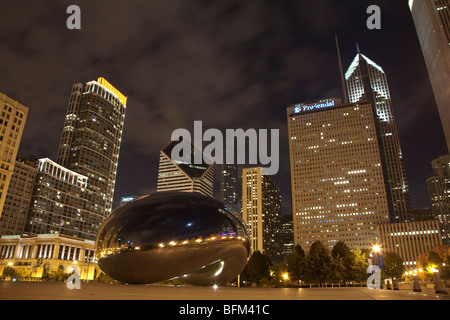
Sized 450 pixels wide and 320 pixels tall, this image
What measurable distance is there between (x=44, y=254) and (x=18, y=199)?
46025 millimetres

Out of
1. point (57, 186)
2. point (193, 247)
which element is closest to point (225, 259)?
point (193, 247)

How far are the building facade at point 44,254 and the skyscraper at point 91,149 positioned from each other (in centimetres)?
5975

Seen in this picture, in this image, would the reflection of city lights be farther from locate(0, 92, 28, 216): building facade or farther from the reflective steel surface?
locate(0, 92, 28, 216): building facade

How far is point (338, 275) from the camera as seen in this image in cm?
5822

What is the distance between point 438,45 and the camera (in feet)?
333

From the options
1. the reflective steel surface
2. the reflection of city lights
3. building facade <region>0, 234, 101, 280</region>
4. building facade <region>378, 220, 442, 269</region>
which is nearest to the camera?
the reflective steel surface

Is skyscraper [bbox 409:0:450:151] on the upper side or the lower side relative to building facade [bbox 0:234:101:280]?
upper

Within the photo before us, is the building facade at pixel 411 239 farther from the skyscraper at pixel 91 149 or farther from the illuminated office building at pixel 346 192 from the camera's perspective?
the skyscraper at pixel 91 149

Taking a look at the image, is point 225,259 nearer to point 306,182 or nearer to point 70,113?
point 306,182

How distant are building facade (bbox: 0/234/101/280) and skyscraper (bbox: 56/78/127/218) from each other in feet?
196

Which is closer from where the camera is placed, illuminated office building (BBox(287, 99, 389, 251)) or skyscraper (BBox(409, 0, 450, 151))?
skyscraper (BBox(409, 0, 450, 151))

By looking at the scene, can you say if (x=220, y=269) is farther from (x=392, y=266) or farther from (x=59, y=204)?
(x=59, y=204)

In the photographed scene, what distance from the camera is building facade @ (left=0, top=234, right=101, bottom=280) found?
4123 inches

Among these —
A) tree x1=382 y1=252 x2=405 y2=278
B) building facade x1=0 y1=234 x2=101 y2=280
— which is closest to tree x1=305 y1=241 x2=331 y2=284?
tree x1=382 y1=252 x2=405 y2=278
